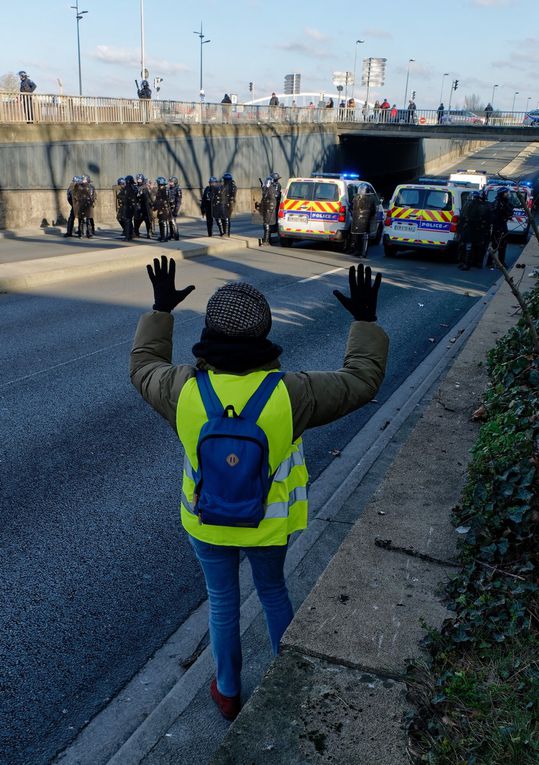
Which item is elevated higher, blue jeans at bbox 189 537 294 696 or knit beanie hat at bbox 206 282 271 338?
knit beanie hat at bbox 206 282 271 338

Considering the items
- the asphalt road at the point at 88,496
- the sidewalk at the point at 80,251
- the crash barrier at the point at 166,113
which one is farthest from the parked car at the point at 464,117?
the asphalt road at the point at 88,496

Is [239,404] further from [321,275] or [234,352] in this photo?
[321,275]

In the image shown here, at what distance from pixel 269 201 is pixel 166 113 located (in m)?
13.4

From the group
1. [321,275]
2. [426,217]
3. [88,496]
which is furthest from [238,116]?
[88,496]

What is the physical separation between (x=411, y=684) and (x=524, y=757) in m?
0.54

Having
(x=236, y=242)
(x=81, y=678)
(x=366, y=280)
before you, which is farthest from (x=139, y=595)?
(x=236, y=242)

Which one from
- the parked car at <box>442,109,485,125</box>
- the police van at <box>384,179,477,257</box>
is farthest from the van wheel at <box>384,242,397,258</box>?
the parked car at <box>442,109,485,125</box>

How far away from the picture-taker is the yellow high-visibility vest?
2.64m

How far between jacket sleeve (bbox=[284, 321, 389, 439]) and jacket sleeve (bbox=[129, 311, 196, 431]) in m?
0.43

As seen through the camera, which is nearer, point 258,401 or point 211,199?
point 258,401

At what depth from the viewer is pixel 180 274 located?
15492 millimetres

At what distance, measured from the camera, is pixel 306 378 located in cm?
278

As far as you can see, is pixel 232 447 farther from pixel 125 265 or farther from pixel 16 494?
pixel 125 265

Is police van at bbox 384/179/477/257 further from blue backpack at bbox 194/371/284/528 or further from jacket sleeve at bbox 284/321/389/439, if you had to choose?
blue backpack at bbox 194/371/284/528
